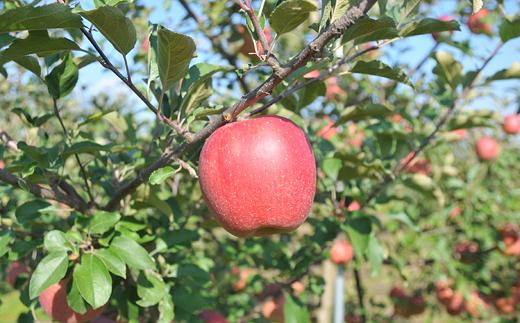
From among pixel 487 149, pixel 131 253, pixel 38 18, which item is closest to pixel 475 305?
pixel 487 149

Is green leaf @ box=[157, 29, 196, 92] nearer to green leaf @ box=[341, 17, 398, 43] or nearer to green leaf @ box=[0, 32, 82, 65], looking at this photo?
green leaf @ box=[0, 32, 82, 65]

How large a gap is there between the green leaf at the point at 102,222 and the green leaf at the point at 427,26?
2.12 feet

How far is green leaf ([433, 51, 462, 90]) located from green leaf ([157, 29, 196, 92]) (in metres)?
0.81

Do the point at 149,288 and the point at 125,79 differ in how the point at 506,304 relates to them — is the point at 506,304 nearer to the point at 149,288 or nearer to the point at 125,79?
the point at 149,288

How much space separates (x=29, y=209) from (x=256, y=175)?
58 centimetres

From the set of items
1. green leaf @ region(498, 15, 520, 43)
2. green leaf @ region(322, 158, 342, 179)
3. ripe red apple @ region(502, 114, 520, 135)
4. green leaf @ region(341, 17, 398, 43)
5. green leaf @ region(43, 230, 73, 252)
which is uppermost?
green leaf @ region(341, 17, 398, 43)

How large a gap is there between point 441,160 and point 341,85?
0.96 m

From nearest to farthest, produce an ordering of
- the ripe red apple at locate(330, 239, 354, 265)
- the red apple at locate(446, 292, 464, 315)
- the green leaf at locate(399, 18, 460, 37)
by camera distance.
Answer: the green leaf at locate(399, 18, 460, 37)
the ripe red apple at locate(330, 239, 354, 265)
the red apple at locate(446, 292, 464, 315)

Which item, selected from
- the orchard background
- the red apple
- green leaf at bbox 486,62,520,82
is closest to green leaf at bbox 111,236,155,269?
the orchard background

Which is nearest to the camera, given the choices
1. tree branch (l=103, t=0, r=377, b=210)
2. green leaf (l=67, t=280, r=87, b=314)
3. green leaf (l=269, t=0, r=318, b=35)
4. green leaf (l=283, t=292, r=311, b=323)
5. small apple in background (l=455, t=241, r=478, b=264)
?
tree branch (l=103, t=0, r=377, b=210)

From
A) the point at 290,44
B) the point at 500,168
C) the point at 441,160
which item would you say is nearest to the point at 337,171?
the point at 290,44

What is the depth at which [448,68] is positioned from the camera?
1.45 meters

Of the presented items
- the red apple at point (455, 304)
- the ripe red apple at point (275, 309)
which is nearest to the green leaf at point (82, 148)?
the ripe red apple at point (275, 309)

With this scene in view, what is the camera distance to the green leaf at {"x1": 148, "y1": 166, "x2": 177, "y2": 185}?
2.84 feet
